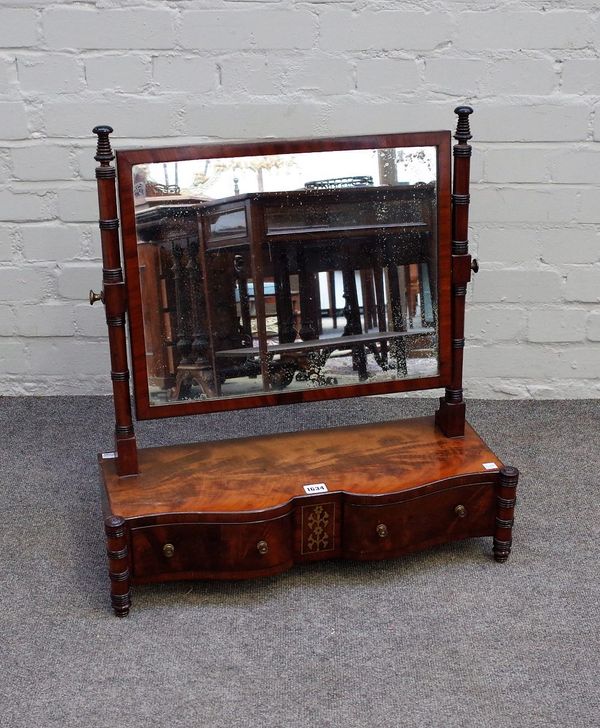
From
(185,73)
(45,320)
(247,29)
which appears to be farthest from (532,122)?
(45,320)

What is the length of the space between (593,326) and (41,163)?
1632mm

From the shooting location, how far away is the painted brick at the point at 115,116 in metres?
2.46

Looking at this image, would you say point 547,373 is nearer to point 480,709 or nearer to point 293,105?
point 293,105

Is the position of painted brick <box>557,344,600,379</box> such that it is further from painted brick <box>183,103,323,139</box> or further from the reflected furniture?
painted brick <box>183,103,323,139</box>

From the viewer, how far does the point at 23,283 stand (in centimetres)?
263

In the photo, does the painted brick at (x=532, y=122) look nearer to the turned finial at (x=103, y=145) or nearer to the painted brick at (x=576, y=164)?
the painted brick at (x=576, y=164)

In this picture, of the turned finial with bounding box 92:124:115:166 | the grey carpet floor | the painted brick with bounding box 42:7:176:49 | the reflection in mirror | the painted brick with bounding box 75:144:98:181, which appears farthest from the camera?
the painted brick with bounding box 75:144:98:181

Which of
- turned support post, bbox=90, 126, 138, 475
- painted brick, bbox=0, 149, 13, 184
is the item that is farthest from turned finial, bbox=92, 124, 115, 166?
painted brick, bbox=0, 149, 13, 184

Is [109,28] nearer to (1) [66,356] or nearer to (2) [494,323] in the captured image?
(1) [66,356]

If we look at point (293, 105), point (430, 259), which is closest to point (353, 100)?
point (293, 105)

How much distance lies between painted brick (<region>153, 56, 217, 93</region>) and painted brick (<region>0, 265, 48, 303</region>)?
0.64 metres

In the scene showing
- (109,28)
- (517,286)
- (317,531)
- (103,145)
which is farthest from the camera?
(517,286)

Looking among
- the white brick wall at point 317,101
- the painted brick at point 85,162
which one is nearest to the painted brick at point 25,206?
the white brick wall at point 317,101

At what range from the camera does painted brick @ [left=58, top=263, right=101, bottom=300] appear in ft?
8.52
